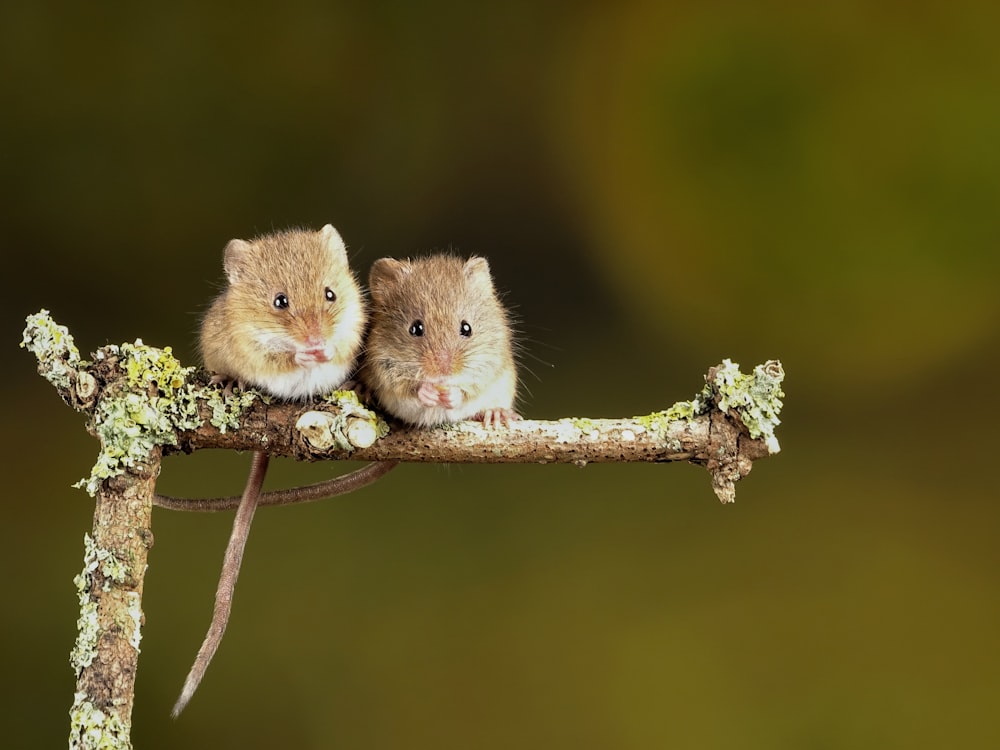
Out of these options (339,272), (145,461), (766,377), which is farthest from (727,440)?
(145,461)

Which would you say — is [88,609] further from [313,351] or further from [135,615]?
[313,351]

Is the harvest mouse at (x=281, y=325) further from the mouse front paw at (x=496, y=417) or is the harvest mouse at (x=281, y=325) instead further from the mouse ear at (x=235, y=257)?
the mouse front paw at (x=496, y=417)

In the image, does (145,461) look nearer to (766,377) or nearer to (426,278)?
(426,278)

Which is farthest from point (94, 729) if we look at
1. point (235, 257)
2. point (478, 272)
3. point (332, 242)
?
point (478, 272)

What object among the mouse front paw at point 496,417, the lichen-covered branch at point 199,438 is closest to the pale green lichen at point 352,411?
the lichen-covered branch at point 199,438

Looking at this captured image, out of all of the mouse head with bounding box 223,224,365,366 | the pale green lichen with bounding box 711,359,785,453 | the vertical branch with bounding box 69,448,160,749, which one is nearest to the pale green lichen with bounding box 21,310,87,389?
the vertical branch with bounding box 69,448,160,749

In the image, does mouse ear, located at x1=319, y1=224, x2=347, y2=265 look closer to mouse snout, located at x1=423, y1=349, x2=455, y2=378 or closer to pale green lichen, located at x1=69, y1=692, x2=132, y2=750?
mouse snout, located at x1=423, y1=349, x2=455, y2=378

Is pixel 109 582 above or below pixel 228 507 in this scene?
below

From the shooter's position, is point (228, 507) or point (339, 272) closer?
point (339, 272)
